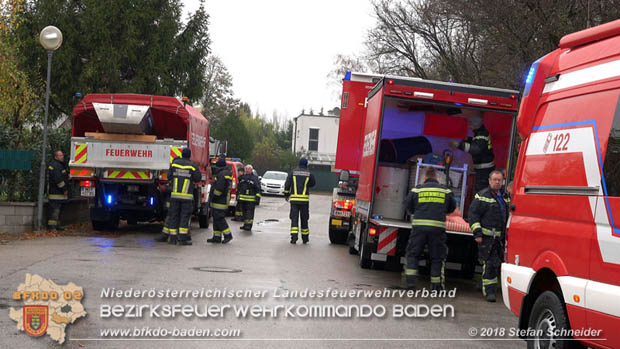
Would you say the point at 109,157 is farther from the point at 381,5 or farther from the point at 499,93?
the point at 381,5

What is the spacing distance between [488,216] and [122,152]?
28.2 feet

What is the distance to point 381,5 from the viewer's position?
32.5m

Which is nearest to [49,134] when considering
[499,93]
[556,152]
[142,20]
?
[142,20]

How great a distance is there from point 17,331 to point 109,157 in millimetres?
9607

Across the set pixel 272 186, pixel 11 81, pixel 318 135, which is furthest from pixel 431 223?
pixel 318 135

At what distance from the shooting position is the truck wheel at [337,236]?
17.2m

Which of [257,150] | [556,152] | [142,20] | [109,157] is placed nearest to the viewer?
[556,152]

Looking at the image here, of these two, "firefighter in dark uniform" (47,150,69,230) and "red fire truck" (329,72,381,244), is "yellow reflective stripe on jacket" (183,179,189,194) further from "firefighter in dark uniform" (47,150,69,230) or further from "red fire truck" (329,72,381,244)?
"red fire truck" (329,72,381,244)

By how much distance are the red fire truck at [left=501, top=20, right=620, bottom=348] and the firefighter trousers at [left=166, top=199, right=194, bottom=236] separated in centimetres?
890

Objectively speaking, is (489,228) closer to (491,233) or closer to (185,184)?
(491,233)

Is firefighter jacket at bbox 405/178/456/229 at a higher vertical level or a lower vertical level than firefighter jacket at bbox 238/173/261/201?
higher

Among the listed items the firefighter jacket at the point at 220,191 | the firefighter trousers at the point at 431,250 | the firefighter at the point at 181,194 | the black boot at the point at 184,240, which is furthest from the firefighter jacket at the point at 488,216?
the firefighter jacket at the point at 220,191

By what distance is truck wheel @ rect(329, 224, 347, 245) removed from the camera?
17.2m

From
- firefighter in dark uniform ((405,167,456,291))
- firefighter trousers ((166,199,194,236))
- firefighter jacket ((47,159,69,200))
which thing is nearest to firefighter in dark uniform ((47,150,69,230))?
firefighter jacket ((47,159,69,200))
